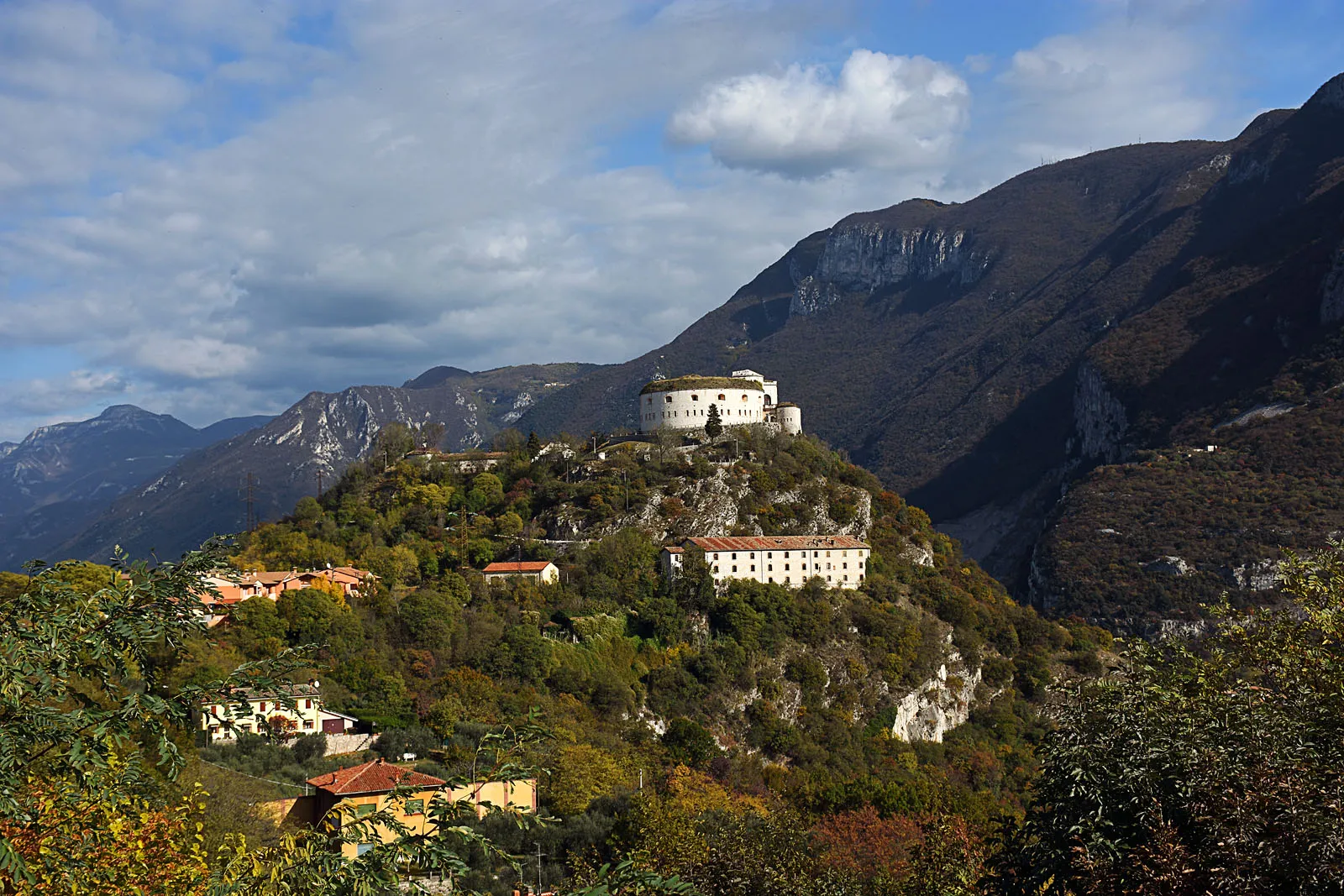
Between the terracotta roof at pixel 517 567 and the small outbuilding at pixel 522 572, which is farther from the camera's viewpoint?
the terracotta roof at pixel 517 567

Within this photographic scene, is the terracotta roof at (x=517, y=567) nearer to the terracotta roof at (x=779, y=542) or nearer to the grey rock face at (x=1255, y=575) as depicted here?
the terracotta roof at (x=779, y=542)

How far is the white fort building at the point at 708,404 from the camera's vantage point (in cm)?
8162

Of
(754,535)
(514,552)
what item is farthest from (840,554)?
(514,552)

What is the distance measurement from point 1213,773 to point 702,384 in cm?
6961

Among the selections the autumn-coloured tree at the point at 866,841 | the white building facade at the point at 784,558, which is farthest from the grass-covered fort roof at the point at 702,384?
the autumn-coloured tree at the point at 866,841

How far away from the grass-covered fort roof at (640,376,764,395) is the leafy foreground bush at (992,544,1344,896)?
64.7m

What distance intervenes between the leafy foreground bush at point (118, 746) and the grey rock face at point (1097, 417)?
510ft

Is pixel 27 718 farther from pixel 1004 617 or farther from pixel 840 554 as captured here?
pixel 1004 617

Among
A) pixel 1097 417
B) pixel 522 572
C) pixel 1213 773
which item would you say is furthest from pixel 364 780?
pixel 1097 417

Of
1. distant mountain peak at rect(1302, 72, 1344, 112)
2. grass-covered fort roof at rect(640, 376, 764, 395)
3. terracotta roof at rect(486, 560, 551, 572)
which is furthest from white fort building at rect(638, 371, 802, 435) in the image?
distant mountain peak at rect(1302, 72, 1344, 112)

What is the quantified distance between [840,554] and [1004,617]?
48.9 ft

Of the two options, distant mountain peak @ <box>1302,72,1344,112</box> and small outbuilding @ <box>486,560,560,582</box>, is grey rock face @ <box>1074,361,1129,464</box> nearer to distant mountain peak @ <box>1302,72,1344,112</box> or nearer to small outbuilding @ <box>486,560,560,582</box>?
distant mountain peak @ <box>1302,72,1344,112</box>

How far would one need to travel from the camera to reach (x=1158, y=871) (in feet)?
41.1

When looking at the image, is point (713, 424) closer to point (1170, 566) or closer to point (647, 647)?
point (647, 647)
